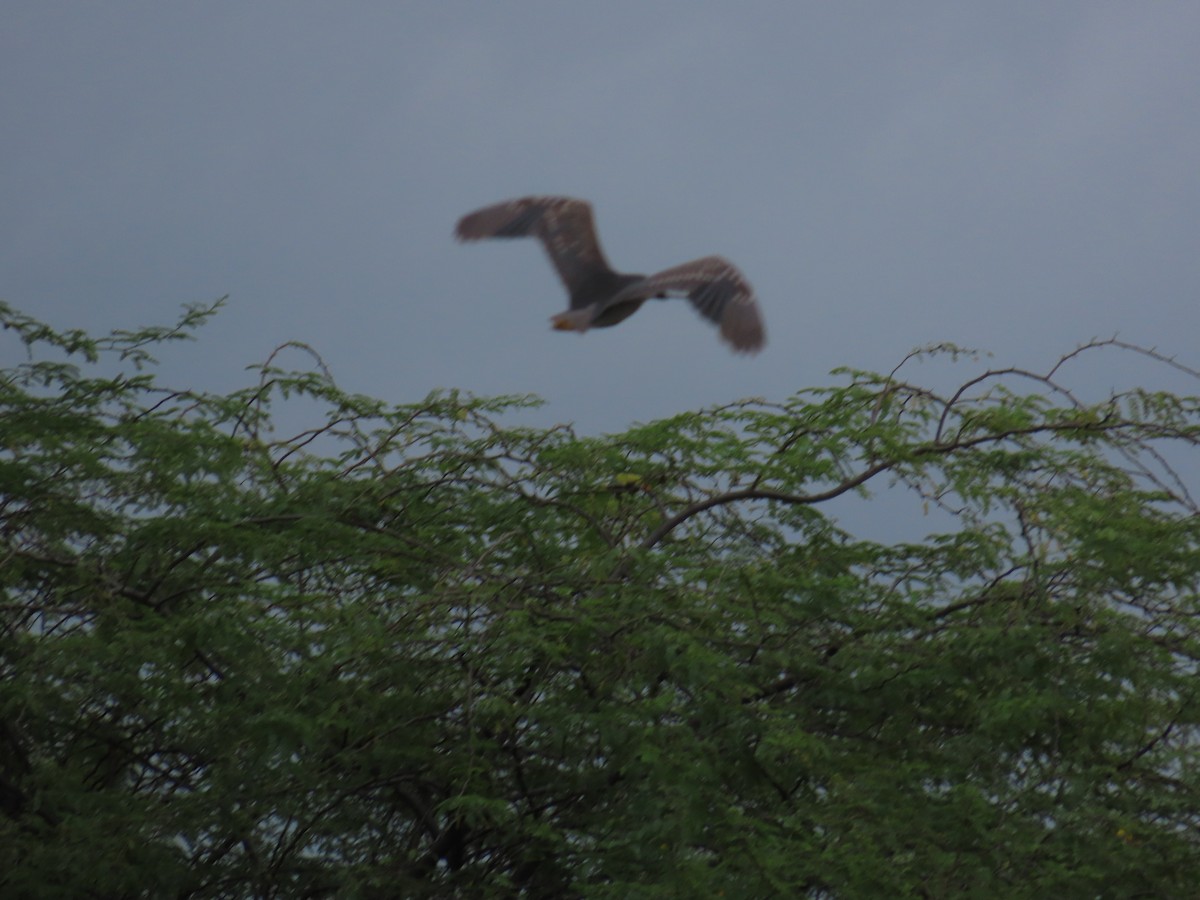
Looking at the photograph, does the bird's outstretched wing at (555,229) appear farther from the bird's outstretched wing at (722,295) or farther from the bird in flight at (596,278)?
the bird's outstretched wing at (722,295)

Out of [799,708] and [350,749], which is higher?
[799,708]

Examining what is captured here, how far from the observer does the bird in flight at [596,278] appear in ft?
21.2

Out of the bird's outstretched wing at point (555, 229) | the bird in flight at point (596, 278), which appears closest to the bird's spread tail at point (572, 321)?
the bird in flight at point (596, 278)

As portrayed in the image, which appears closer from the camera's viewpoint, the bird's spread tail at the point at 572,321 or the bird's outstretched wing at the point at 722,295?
the bird's outstretched wing at the point at 722,295

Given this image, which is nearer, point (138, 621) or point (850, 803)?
point (850, 803)

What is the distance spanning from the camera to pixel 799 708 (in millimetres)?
4875

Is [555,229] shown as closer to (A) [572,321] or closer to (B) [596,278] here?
(B) [596,278]

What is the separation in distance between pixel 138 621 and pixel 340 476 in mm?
1028

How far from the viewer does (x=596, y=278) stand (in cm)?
772

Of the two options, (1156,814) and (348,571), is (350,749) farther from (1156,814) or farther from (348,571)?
(1156,814)

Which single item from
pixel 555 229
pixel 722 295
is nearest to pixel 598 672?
pixel 722 295

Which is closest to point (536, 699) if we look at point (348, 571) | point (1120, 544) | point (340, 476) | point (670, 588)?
point (670, 588)

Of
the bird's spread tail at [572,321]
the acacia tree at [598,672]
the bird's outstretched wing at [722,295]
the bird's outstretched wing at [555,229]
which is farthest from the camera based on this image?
the bird's outstretched wing at [555,229]

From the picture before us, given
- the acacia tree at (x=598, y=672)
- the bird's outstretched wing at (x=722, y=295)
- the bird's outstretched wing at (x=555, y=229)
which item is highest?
the bird's outstretched wing at (x=555, y=229)
